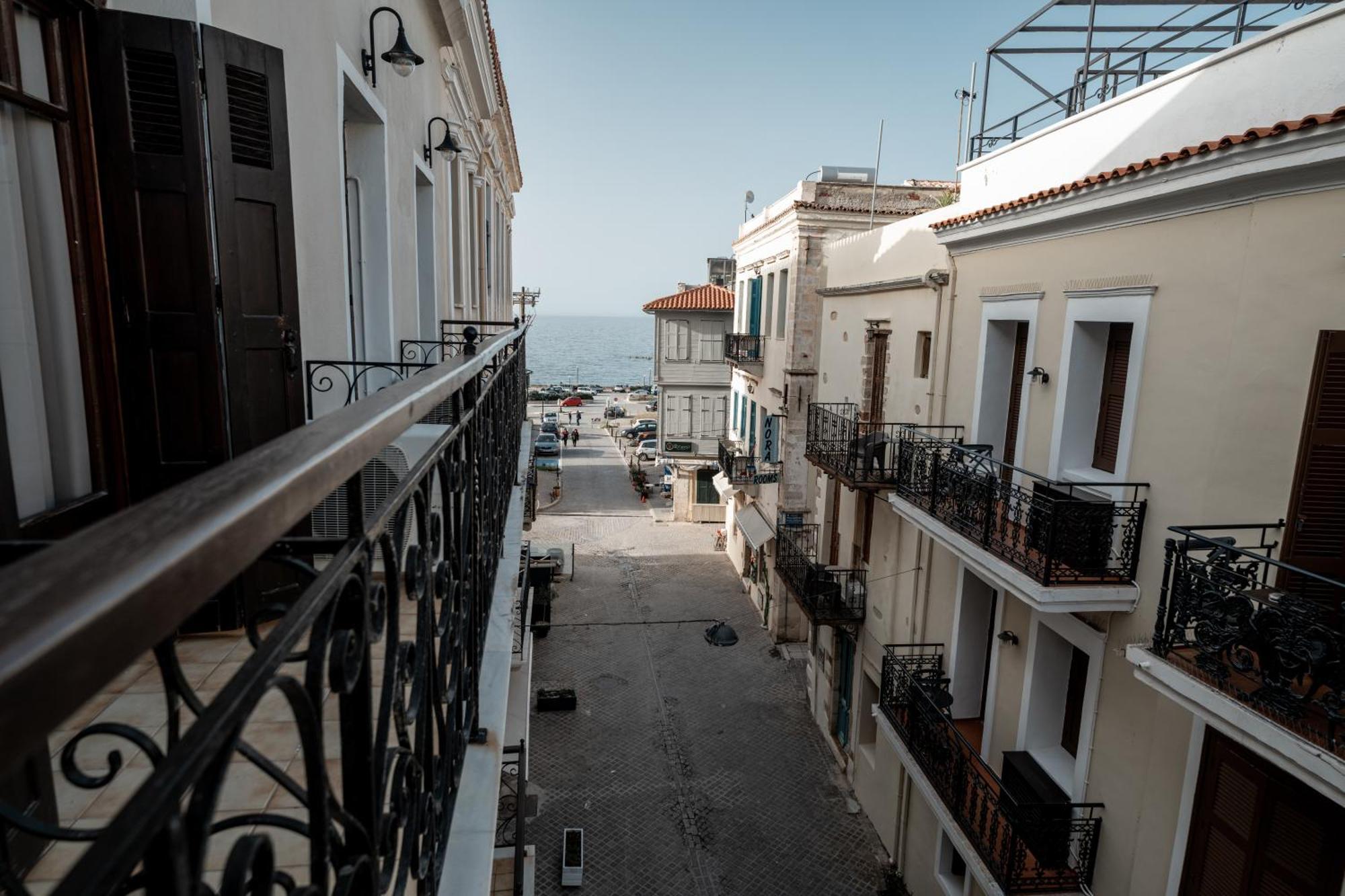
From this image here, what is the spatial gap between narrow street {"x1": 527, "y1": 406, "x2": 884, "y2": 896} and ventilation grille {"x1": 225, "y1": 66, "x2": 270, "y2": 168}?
1089 centimetres

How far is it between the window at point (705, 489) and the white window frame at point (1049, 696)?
21.8 metres

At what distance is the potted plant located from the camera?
11.4 metres

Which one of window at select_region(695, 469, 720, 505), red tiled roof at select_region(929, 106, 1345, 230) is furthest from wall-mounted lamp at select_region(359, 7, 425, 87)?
window at select_region(695, 469, 720, 505)

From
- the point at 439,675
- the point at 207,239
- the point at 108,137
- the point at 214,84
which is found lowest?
the point at 439,675

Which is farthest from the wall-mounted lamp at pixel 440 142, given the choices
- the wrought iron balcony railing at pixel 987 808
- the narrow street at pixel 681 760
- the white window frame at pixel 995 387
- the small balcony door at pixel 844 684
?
the small balcony door at pixel 844 684

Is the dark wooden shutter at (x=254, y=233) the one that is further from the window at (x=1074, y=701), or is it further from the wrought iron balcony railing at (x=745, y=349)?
the wrought iron balcony railing at (x=745, y=349)

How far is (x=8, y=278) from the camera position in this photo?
3.13 m

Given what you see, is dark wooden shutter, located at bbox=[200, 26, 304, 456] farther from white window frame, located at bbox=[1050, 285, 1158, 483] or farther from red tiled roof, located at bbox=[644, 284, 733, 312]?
red tiled roof, located at bbox=[644, 284, 733, 312]

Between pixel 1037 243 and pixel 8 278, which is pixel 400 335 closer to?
pixel 8 278

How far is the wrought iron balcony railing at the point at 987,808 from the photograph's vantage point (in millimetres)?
7707

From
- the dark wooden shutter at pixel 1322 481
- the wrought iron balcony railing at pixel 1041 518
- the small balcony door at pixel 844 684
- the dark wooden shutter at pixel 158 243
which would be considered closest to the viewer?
the dark wooden shutter at pixel 158 243

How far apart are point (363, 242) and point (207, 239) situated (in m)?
3.46

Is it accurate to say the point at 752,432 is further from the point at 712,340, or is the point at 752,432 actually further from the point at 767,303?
the point at 712,340

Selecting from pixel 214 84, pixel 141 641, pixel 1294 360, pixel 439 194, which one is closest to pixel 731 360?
pixel 439 194
